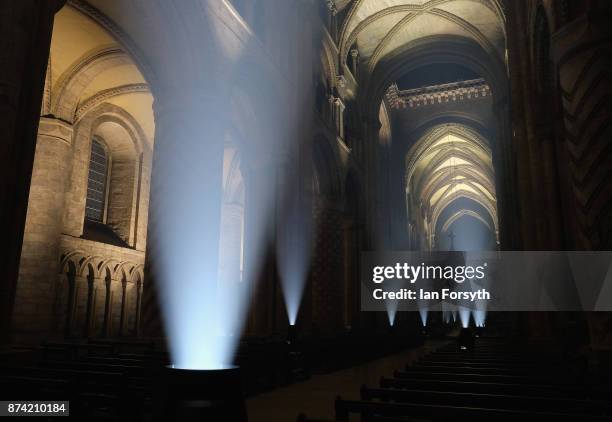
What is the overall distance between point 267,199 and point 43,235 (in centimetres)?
586

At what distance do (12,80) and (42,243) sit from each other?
8.57m

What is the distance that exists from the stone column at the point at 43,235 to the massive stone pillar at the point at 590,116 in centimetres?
1180

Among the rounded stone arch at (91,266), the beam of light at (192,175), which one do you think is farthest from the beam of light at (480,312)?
the beam of light at (192,175)

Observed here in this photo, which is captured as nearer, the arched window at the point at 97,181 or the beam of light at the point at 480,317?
the arched window at the point at 97,181

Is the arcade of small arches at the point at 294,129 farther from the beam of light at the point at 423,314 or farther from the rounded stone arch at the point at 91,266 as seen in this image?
the beam of light at the point at 423,314

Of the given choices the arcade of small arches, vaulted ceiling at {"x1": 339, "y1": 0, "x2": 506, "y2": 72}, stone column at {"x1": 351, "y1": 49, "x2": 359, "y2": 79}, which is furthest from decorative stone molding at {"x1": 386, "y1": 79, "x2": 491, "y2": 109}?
stone column at {"x1": 351, "y1": 49, "x2": 359, "y2": 79}

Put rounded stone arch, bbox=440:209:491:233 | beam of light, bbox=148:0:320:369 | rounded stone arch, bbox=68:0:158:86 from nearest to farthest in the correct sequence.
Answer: beam of light, bbox=148:0:320:369 < rounded stone arch, bbox=68:0:158:86 < rounded stone arch, bbox=440:209:491:233

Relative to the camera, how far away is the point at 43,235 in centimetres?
1241

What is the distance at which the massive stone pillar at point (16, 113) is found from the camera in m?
4.93

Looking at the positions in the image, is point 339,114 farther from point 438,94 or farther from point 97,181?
point 438,94

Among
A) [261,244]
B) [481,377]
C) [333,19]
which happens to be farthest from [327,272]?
[481,377]

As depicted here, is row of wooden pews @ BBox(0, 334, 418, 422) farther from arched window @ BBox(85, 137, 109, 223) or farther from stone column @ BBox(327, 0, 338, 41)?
stone column @ BBox(327, 0, 338, 41)

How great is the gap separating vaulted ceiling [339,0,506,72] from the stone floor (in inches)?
509

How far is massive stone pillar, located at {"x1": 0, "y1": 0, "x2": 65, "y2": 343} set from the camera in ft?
16.2
